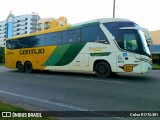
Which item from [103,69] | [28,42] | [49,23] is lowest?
[103,69]

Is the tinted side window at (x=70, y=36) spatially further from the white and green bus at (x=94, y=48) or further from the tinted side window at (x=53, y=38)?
the tinted side window at (x=53, y=38)

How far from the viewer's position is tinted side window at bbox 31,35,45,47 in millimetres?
16884

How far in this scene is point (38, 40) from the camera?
1733 cm

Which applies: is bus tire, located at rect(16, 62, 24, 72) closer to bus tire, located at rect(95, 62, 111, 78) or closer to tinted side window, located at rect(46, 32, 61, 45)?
tinted side window, located at rect(46, 32, 61, 45)

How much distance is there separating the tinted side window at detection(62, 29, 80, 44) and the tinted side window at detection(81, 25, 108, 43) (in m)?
0.43

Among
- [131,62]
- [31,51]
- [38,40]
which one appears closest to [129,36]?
[131,62]

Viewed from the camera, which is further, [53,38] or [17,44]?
[17,44]

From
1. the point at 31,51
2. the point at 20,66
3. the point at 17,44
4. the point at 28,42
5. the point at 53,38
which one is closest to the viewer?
the point at 53,38

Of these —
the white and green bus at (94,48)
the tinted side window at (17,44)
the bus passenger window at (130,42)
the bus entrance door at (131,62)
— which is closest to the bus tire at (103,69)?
the white and green bus at (94,48)

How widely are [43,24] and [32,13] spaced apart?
19.4m

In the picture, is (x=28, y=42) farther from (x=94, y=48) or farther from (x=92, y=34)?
(x=94, y=48)

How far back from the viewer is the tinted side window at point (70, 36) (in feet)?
47.4

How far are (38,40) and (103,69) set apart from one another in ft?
21.1

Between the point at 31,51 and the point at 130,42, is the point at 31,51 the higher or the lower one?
the lower one
